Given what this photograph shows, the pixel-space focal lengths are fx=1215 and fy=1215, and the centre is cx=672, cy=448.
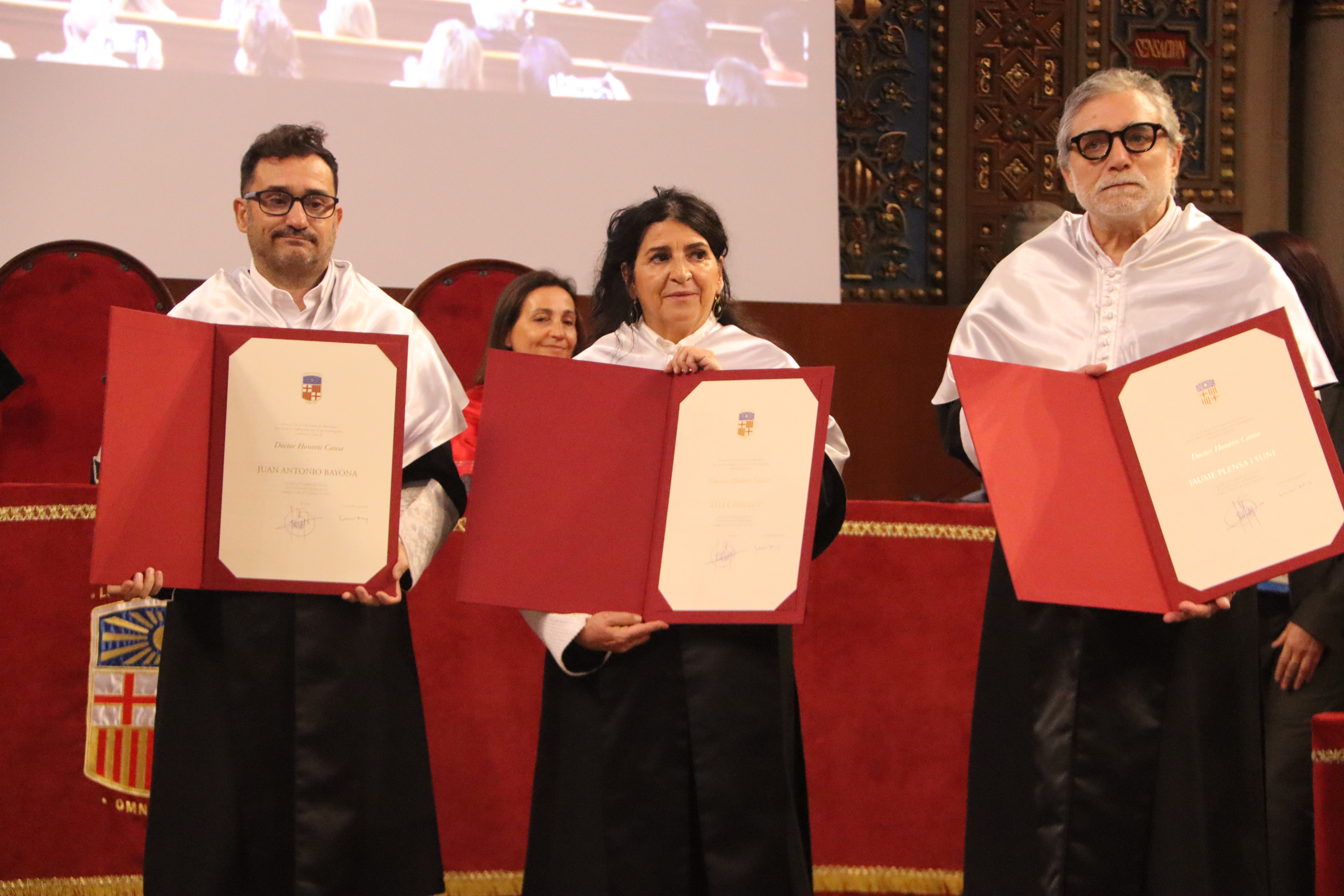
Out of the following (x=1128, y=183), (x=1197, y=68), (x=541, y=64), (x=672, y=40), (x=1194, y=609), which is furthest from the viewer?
(x=1197, y=68)

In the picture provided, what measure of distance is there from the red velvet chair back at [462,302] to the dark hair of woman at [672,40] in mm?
1235

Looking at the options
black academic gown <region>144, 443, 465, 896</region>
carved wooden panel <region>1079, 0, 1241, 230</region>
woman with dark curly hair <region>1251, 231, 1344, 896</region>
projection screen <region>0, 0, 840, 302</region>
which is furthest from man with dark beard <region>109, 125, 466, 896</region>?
carved wooden panel <region>1079, 0, 1241, 230</region>

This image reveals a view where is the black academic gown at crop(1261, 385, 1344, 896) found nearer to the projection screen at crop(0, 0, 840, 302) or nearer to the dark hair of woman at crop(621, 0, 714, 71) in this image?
the projection screen at crop(0, 0, 840, 302)

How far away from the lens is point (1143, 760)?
1.99 metres

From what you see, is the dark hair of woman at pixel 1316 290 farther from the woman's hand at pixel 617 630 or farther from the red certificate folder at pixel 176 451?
the red certificate folder at pixel 176 451

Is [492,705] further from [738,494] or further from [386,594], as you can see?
[738,494]

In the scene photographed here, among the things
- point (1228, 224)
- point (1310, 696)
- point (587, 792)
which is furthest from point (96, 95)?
point (1228, 224)

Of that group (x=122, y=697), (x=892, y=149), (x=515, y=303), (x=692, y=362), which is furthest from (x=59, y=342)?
(x=892, y=149)

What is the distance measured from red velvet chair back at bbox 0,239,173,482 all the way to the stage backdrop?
179 cm

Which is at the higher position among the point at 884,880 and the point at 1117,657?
the point at 1117,657

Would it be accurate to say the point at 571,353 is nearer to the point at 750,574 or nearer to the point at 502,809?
the point at 502,809

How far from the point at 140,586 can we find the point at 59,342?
2948 millimetres

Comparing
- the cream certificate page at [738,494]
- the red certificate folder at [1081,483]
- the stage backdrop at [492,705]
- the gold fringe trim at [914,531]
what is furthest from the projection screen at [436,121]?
the red certificate folder at [1081,483]

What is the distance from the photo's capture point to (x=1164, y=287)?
217cm
